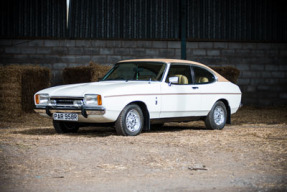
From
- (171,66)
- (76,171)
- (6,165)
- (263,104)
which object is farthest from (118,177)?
(263,104)

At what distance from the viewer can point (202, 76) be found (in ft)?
37.4

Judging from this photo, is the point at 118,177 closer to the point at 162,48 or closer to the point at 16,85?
the point at 16,85

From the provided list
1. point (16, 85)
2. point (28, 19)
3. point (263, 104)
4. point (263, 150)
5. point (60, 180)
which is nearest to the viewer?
point (60, 180)

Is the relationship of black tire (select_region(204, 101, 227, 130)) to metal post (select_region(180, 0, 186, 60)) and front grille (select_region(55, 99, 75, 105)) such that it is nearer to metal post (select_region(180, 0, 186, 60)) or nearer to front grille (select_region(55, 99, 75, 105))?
front grille (select_region(55, 99, 75, 105))

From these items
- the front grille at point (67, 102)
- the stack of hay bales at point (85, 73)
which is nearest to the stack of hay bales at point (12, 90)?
the stack of hay bales at point (85, 73)

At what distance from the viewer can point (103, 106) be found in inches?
354

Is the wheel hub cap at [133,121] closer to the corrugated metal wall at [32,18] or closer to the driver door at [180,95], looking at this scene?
the driver door at [180,95]

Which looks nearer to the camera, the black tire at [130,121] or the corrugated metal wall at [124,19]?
the black tire at [130,121]

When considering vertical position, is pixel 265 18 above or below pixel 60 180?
above

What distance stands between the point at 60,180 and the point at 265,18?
14.9 m

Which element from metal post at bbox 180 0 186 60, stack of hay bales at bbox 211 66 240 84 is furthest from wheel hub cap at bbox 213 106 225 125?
metal post at bbox 180 0 186 60

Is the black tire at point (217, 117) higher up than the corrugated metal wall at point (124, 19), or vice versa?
the corrugated metal wall at point (124, 19)

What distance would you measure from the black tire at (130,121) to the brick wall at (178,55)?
8.30 metres

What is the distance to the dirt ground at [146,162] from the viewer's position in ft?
18.5
